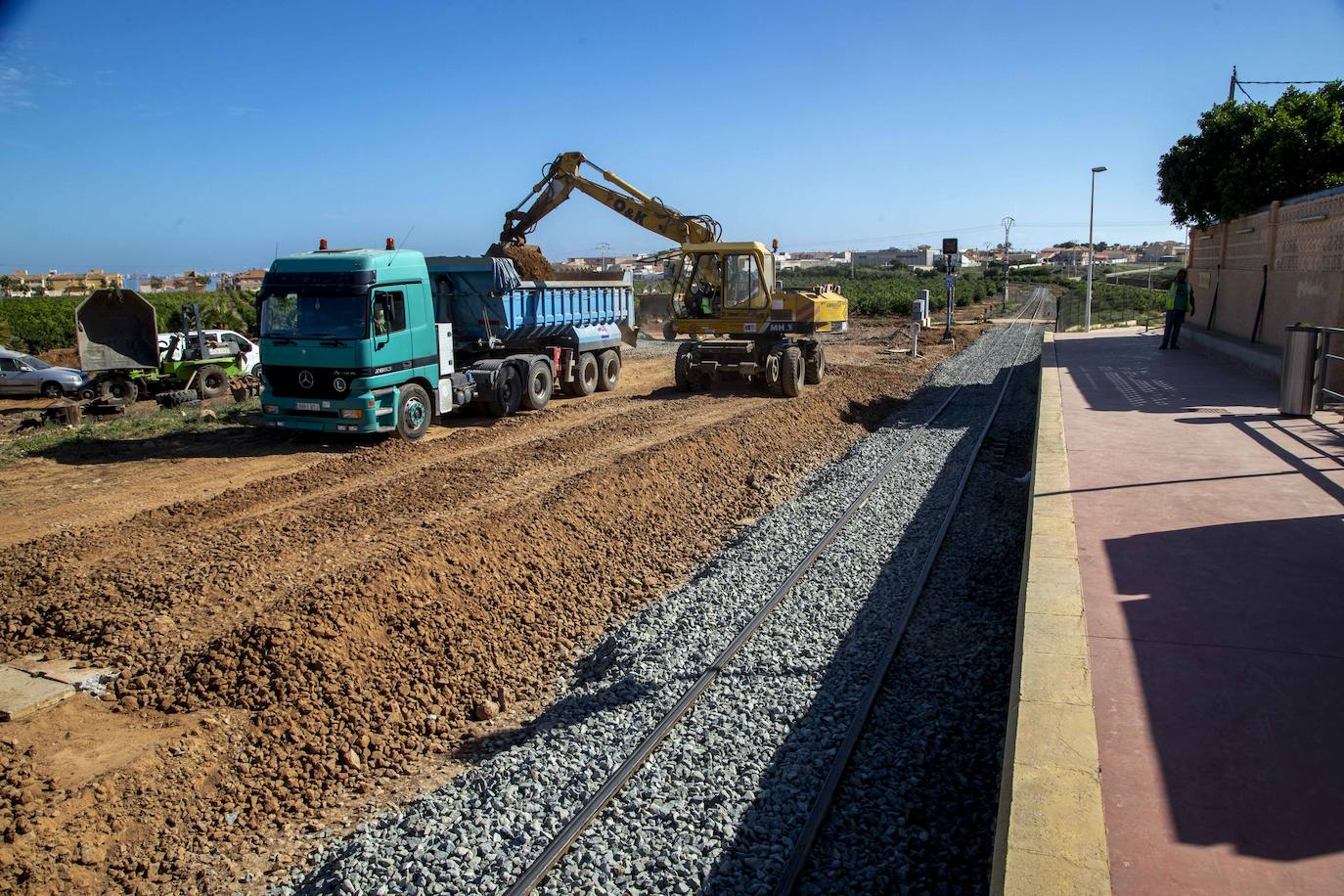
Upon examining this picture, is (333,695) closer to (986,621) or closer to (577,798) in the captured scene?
(577,798)

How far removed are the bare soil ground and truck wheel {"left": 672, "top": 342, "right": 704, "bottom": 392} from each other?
17.3 ft

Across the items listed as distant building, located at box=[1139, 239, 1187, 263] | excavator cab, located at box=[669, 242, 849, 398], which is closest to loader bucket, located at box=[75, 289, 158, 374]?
excavator cab, located at box=[669, 242, 849, 398]

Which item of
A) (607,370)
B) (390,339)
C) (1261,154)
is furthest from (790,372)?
(1261,154)

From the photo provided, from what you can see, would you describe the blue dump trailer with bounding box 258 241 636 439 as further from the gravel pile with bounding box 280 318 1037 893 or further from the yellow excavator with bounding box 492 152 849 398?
the gravel pile with bounding box 280 318 1037 893

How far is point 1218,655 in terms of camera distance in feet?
16.4

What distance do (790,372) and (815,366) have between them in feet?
7.59

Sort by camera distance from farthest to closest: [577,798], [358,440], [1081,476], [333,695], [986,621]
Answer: [358,440], [1081,476], [986,621], [333,695], [577,798]

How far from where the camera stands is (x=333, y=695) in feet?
20.6

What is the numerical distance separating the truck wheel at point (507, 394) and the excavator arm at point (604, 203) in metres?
5.35

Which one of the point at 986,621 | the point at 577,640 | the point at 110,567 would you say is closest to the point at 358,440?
the point at 110,567

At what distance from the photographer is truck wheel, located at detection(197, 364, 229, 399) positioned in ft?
62.6

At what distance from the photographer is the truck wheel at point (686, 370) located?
19.3 m

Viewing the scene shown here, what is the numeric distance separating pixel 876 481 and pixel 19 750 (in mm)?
9788

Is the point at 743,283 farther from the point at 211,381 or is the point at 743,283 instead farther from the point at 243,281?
the point at 243,281
